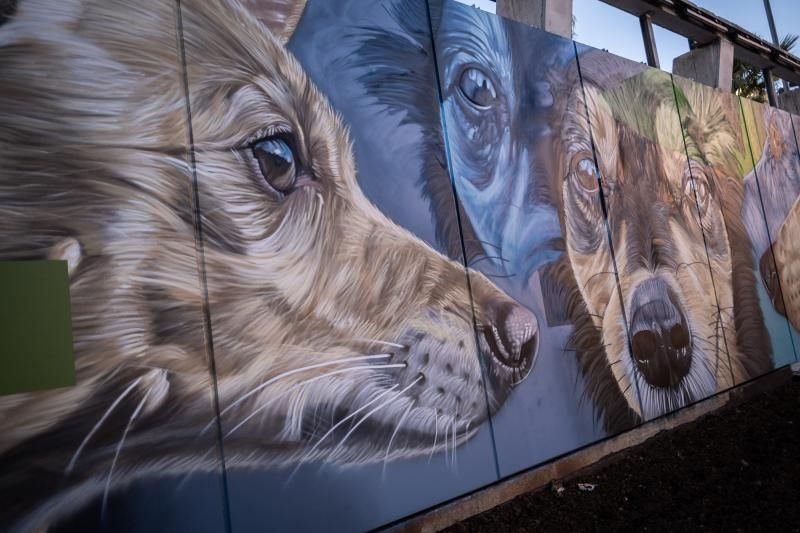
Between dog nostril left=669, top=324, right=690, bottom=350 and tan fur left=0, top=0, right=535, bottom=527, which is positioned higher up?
tan fur left=0, top=0, right=535, bottom=527

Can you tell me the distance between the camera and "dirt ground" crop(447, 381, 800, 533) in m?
3.24

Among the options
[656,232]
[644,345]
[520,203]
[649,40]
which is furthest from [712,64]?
[520,203]

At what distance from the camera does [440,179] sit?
11.5 ft

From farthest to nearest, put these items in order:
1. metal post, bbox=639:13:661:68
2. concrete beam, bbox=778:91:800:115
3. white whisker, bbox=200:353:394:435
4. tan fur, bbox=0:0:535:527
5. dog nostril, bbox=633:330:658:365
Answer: concrete beam, bbox=778:91:800:115
metal post, bbox=639:13:661:68
dog nostril, bbox=633:330:658:365
white whisker, bbox=200:353:394:435
tan fur, bbox=0:0:535:527

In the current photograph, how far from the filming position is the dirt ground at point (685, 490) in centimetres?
324

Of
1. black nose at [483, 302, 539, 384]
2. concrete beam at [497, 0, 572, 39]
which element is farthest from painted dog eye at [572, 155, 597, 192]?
black nose at [483, 302, 539, 384]

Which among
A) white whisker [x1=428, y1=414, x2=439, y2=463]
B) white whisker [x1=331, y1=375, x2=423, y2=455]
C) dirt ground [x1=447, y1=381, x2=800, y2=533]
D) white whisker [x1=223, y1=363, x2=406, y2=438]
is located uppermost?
white whisker [x1=223, y1=363, x2=406, y2=438]

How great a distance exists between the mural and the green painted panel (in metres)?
0.05

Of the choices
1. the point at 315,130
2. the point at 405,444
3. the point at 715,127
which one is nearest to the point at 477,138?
the point at 315,130

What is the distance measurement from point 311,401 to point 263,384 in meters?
0.25

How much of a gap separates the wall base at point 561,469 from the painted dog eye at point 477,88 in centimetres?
238

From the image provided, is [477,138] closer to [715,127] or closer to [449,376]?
[449,376]

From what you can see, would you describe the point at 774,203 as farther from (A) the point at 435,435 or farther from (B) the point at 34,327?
(B) the point at 34,327

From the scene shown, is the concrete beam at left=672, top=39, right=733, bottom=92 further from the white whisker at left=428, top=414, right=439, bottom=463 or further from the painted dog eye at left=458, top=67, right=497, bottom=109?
the white whisker at left=428, top=414, right=439, bottom=463
